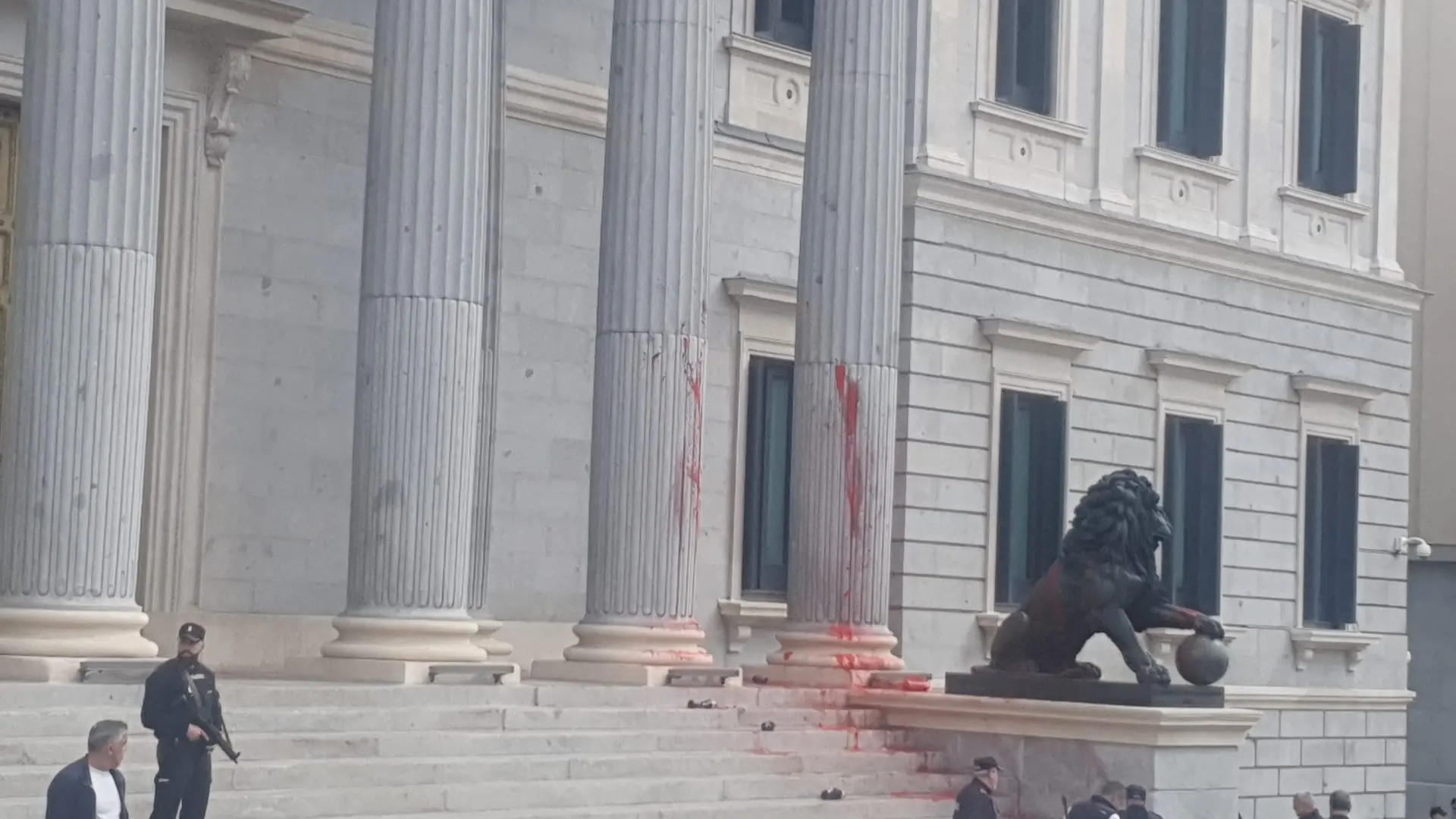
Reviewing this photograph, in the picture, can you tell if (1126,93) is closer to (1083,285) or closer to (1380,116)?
(1083,285)

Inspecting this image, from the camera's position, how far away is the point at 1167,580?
96.4 feet

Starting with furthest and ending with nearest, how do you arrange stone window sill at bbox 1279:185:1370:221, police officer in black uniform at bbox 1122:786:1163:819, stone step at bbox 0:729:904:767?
stone window sill at bbox 1279:185:1370:221 < police officer in black uniform at bbox 1122:786:1163:819 < stone step at bbox 0:729:904:767

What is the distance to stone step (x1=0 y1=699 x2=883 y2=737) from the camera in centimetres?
1596

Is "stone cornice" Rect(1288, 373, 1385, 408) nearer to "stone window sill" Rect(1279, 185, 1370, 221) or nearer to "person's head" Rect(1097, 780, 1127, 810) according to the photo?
"stone window sill" Rect(1279, 185, 1370, 221)

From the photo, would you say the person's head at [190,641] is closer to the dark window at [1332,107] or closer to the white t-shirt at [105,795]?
the white t-shirt at [105,795]

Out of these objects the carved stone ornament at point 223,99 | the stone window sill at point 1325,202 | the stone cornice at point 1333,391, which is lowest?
the stone cornice at point 1333,391

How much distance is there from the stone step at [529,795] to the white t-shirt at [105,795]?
9.56 ft

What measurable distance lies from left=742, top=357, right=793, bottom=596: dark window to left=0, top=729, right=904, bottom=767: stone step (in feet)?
14.9

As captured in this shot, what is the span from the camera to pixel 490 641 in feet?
72.2

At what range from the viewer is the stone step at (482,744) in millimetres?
15758

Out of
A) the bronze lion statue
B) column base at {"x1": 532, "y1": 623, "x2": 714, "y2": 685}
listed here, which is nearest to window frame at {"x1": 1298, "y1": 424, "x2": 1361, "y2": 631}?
the bronze lion statue

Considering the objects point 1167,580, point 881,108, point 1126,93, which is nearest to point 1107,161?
point 1126,93

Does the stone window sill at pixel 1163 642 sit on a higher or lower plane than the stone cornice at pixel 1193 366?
lower

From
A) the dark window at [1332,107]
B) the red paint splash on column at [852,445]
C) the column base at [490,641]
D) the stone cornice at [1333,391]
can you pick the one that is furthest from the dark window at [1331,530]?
the column base at [490,641]
